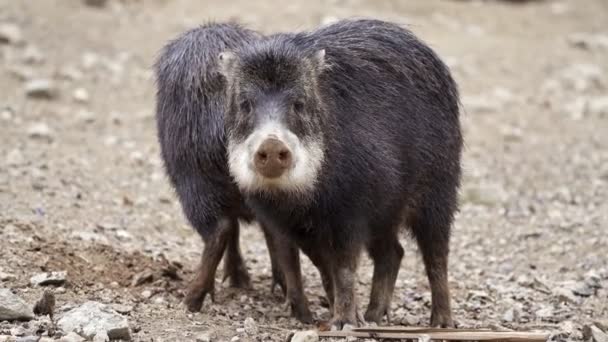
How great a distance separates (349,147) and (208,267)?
1.26 metres

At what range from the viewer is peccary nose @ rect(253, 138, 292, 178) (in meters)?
4.94

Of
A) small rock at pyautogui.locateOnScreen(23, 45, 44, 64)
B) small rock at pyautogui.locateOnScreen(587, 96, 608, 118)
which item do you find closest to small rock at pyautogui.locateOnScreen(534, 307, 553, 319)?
small rock at pyautogui.locateOnScreen(587, 96, 608, 118)

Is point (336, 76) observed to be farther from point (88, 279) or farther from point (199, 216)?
point (88, 279)

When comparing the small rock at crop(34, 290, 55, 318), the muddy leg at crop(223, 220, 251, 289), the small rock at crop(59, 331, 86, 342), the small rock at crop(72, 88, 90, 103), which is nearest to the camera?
the small rock at crop(59, 331, 86, 342)

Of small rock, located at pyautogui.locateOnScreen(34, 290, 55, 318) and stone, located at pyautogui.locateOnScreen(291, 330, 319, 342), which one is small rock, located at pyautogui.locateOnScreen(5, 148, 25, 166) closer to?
small rock, located at pyautogui.locateOnScreen(34, 290, 55, 318)

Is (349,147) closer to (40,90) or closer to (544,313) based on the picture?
(544,313)

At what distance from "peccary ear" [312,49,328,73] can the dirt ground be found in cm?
143

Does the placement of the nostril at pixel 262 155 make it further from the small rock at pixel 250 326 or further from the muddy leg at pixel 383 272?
the muddy leg at pixel 383 272

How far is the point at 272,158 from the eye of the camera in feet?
16.3

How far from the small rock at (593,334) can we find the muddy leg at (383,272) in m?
1.19

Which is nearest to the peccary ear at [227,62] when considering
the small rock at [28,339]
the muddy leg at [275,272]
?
the muddy leg at [275,272]

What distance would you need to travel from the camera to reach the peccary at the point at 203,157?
6.12 metres

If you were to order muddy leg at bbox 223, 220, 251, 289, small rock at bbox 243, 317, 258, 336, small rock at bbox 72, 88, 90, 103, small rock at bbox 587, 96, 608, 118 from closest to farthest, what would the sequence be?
small rock at bbox 243, 317, 258, 336
muddy leg at bbox 223, 220, 251, 289
small rock at bbox 72, 88, 90, 103
small rock at bbox 587, 96, 608, 118

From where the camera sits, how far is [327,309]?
672 centimetres
